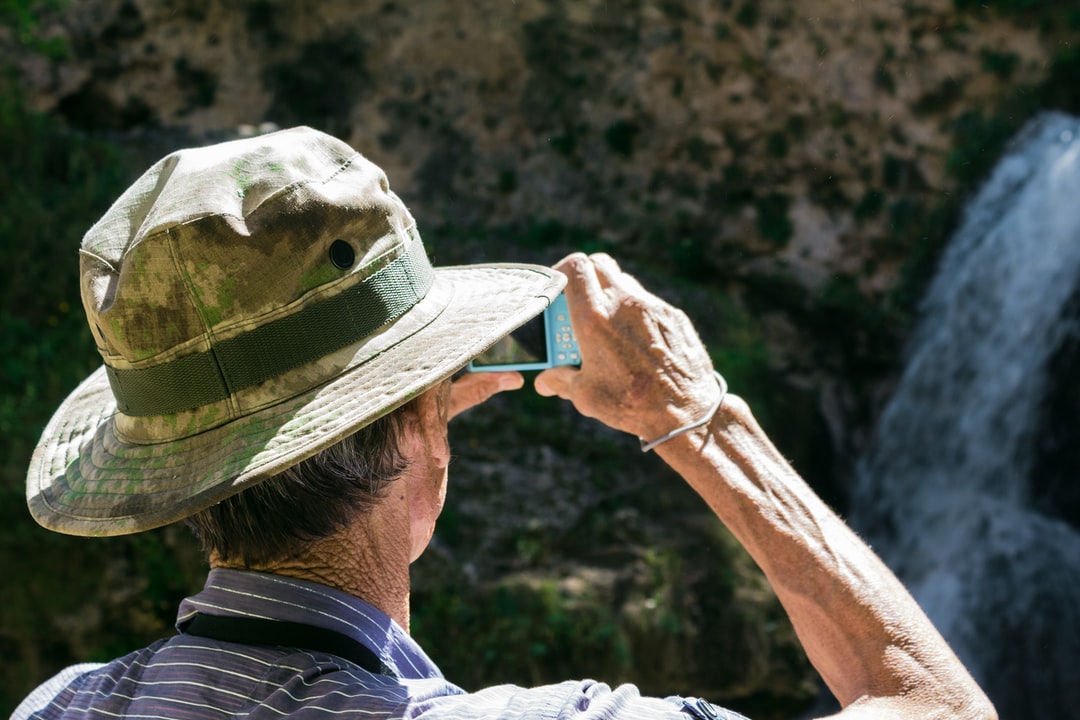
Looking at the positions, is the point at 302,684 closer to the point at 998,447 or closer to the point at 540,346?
the point at 540,346

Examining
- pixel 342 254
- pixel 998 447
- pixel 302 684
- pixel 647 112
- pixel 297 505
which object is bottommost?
pixel 998 447

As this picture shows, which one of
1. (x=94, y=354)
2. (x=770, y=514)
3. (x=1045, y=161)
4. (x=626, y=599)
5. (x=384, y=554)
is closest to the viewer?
(x=384, y=554)

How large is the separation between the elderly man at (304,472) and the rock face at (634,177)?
13.5 feet

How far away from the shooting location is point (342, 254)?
1404 mm

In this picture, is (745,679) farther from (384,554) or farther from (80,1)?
(80,1)

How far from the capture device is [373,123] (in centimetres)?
777

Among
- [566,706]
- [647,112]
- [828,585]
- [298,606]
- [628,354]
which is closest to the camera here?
[566,706]

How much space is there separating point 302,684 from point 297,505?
0.24 m

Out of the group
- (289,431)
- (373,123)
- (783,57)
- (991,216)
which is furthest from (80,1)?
(289,431)

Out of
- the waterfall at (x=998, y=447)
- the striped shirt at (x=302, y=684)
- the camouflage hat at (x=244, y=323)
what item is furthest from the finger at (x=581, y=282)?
the waterfall at (x=998, y=447)

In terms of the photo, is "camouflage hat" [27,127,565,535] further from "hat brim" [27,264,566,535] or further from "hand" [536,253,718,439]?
"hand" [536,253,718,439]

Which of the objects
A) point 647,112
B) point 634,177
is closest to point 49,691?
point 634,177

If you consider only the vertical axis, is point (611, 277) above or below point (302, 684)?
above

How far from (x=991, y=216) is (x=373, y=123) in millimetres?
4196
